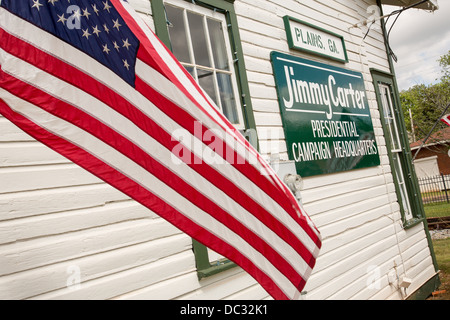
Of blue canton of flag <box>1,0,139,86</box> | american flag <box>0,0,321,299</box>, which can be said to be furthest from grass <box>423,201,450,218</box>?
blue canton of flag <box>1,0,139,86</box>

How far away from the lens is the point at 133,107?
196cm

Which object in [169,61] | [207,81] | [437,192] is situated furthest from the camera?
[437,192]

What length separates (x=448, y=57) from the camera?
3331 cm

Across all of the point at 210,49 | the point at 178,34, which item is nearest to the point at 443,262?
the point at 210,49

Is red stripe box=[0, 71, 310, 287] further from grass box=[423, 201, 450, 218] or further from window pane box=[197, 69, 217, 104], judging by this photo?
grass box=[423, 201, 450, 218]

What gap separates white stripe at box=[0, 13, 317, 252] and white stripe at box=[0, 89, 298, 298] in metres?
0.24

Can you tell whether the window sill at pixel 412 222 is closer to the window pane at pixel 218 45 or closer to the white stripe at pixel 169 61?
the window pane at pixel 218 45

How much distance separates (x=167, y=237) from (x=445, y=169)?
42313mm

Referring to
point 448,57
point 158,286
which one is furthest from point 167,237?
point 448,57

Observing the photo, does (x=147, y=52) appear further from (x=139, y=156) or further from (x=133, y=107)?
(x=139, y=156)

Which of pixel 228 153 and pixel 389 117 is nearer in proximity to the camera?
pixel 228 153

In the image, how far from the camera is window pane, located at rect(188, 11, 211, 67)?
4.03m

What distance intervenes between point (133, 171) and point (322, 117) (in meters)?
3.92

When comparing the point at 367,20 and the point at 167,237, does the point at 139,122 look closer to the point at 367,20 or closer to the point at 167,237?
the point at 167,237
